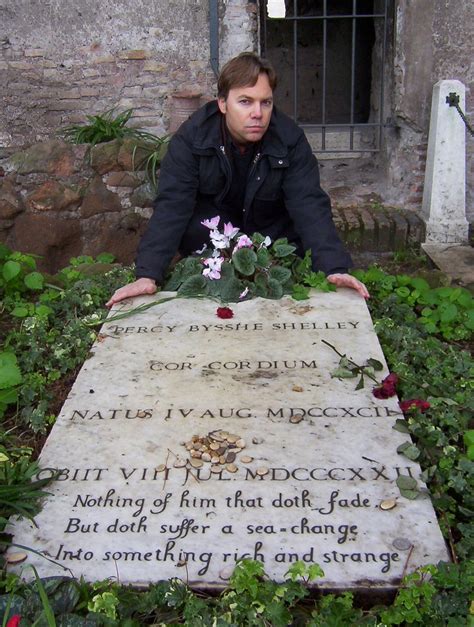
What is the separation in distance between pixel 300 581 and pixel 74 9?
4.87m

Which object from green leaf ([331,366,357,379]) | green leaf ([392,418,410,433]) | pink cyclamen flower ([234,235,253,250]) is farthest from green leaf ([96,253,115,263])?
green leaf ([392,418,410,433])

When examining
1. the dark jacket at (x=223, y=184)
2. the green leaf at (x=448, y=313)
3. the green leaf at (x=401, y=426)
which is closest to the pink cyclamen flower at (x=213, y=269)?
the dark jacket at (x=223, y=184)

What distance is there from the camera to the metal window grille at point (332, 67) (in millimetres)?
6449

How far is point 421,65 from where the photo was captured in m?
5.50

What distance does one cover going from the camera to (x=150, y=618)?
79.3 inches

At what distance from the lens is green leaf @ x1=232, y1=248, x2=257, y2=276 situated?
3.68 meters

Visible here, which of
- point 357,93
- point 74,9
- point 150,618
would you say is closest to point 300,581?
point 150,618

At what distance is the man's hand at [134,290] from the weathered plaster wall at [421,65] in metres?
2.72

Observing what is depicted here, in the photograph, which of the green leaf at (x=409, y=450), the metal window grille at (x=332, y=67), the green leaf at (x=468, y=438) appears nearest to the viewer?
the green leaf at (x=409, y=450)

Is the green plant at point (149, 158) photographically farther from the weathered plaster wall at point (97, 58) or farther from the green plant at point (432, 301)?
the green plant at point (432, 301)

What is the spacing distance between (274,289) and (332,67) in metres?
5.73

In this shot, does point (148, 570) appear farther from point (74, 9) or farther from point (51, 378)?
point (74, 9)

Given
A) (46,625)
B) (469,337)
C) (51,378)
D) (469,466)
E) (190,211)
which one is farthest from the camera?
(190,211)

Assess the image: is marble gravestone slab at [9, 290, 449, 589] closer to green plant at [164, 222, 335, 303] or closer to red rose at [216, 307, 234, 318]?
red rose at [216, 307, 234, 318]
